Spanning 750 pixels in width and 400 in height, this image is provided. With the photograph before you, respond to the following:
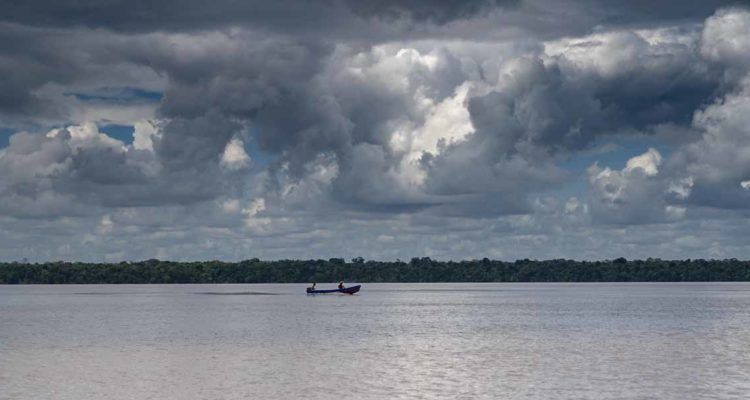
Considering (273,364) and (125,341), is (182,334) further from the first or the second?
(273,364)

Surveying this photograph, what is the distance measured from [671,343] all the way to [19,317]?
310ft

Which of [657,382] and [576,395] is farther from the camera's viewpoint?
[657,382]

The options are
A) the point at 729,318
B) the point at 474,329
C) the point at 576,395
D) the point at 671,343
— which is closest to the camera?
the point at 576,395

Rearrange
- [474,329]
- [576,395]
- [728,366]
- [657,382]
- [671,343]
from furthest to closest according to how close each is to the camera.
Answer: [474,329]
[671,343]
[728,366]
[657,382]
[576,395]

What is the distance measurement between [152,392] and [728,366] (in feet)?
130

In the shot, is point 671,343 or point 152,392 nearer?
point 152,392

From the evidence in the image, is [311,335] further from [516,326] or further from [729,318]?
[729,318]

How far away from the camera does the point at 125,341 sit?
3755 inches

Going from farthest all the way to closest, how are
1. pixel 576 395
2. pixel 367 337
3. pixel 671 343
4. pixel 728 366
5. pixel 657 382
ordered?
pixel 367 337, pixel 671 343, pixel 728 366, pixel 657 382, pixel 576 395

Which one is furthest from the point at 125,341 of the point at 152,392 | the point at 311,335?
the point at 152,392

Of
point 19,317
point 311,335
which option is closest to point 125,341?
point 311,335

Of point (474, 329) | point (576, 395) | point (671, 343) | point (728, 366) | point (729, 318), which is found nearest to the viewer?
point (576, 395)

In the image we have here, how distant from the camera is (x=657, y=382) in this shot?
6269 cm

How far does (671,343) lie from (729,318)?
51.1m
